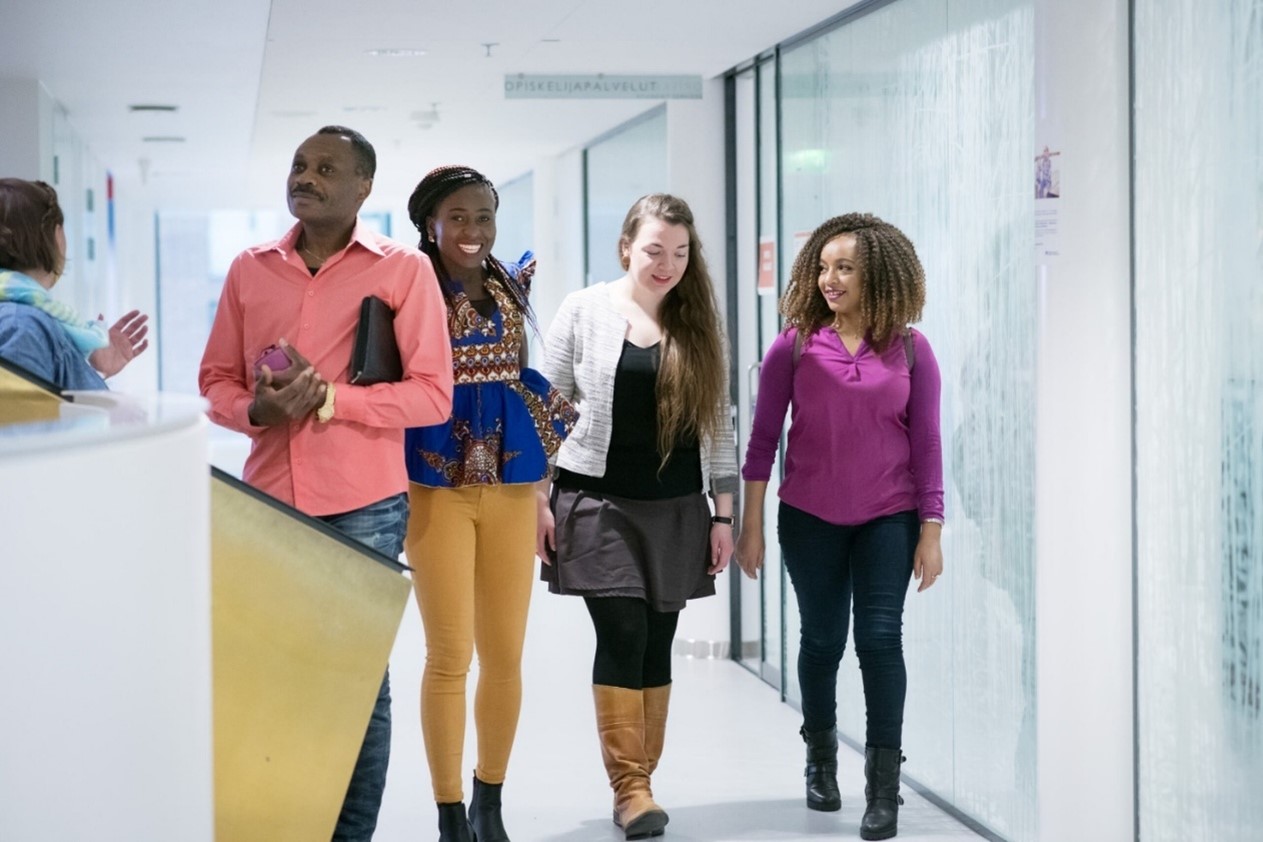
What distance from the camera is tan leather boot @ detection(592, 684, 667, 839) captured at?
4.06 m

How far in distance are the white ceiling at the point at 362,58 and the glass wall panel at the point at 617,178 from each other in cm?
14

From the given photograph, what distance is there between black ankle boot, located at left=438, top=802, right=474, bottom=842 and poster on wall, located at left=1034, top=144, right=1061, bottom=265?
5.99ft

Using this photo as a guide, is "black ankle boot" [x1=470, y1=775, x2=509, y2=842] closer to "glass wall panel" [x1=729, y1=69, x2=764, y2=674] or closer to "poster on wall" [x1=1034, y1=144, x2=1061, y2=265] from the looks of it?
"poster on wall" [x1=1034, y1=144, x2=1061, y2=265]

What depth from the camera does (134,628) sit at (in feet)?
4.39

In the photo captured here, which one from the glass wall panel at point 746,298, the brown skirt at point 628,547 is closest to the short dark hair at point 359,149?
the brown skirt at point 628,547

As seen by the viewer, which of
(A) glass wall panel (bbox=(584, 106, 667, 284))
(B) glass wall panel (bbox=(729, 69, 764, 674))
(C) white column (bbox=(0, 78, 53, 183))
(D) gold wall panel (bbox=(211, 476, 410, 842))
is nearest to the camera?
(D) gold wall panel (bbox=(211, 476, 410, 842))

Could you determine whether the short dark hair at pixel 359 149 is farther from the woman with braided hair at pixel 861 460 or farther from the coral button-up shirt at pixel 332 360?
the woman with braided hair at pixel 861 460

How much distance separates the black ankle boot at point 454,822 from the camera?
3668 mm

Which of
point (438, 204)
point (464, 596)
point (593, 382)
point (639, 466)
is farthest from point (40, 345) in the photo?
point (639, 466)

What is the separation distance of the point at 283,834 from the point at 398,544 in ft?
4.33

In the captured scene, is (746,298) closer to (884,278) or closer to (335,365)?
(884,278)

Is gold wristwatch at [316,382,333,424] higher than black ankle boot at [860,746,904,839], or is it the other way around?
gold wristwatch at [316,382,333,424]

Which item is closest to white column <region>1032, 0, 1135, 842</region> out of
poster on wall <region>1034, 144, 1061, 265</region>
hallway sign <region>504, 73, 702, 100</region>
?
poster on wall <region>1034, 144, 1061, 265</region>

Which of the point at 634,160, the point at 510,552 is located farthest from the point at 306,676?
the point at 634,160
